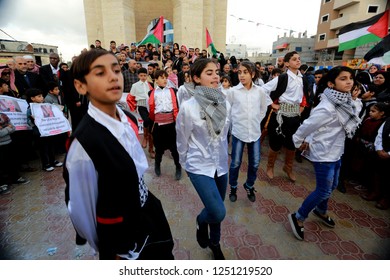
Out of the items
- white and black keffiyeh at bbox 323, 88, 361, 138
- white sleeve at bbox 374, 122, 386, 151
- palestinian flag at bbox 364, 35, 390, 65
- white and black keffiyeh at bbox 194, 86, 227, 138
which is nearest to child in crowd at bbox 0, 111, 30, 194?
white and black keffiyeh at bbox 194, 86, 227, 138

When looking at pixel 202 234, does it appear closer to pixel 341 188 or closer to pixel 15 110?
pixel 341 188

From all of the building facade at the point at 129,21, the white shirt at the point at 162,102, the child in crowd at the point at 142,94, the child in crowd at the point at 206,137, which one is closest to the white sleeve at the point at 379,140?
the child in crowd at the point at 206,137

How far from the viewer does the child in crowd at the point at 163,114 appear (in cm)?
423

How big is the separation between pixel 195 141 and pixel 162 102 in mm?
2247

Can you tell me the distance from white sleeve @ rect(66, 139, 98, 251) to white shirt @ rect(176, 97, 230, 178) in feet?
3.56

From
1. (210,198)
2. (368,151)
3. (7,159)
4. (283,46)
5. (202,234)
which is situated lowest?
(202,234)

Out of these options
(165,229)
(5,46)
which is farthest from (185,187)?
(5,46)

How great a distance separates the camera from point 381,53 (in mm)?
4164

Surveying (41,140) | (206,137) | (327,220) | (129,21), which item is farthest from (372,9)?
(41,140)

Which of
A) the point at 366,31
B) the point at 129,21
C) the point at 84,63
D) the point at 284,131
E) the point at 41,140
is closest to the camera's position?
the point at 84,63

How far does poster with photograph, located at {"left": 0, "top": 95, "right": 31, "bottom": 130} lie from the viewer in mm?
4080

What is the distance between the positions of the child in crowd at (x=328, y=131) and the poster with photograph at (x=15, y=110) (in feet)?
16.4

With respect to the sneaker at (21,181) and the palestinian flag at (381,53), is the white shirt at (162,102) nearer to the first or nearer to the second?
the sneaker at (21,181)

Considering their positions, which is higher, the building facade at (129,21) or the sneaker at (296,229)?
the building facade at (129,21)
